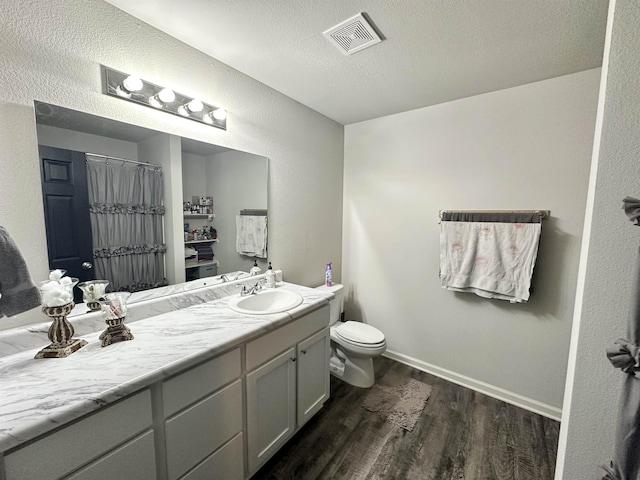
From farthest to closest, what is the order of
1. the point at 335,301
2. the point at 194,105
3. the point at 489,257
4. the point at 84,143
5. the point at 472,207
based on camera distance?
1. the point at 335,301
2. the point at 472,207
3. the point at 489,257
4. the point at 194,105
5. the point at 84,143

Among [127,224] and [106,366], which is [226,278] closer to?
[127,224]

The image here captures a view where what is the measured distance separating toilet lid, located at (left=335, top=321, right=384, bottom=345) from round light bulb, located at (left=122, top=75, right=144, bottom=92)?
6.84 feet

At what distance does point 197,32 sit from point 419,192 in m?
1.94

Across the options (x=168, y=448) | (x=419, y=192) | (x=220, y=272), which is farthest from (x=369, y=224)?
(x=168, y=448)

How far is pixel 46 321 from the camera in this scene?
1.09m

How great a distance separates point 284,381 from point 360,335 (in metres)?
0.88

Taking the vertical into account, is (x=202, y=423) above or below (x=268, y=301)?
below

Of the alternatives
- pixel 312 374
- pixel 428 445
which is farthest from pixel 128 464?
pixel 428 445

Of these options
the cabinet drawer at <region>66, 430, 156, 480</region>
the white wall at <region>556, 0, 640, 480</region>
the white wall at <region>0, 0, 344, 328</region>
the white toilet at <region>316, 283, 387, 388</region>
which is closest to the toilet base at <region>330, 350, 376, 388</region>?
the white toilet at <region>316, 283, 387, 388</region>

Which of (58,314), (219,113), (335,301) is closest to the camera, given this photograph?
(58,314)

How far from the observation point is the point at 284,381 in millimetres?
1428

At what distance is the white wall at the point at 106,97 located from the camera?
99 centimetres

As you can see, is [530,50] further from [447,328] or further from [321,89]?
[447,328]

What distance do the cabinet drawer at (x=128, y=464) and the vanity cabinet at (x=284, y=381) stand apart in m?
0.42
